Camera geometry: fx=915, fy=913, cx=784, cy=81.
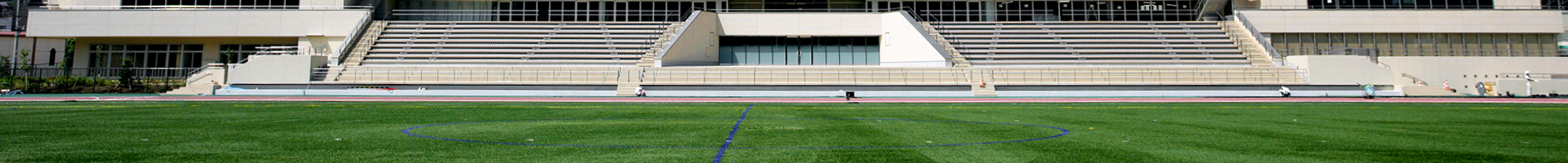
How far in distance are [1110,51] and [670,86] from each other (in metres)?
17.6

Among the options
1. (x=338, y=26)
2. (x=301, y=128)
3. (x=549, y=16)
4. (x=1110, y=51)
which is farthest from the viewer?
(x=549, y=16)

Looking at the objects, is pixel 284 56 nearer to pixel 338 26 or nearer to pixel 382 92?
pixel 382 92

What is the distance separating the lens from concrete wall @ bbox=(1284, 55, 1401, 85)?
28.8 m

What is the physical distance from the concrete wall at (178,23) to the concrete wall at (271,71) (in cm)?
997

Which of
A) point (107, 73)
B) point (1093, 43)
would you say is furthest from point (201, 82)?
point (1093, 43)

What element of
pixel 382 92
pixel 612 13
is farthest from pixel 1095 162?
pixel 612 13

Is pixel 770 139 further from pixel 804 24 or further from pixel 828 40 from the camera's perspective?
pixel 828 40

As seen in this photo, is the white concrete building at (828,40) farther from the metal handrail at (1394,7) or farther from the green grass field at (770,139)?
the green grass field at (770,139)

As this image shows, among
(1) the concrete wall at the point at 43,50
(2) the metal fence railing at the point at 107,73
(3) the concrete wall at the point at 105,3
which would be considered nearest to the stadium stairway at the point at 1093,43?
(3) the concrete wall at the point at 105,3

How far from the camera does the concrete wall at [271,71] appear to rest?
2859 centimetres

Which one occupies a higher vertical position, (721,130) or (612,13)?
(612,13)

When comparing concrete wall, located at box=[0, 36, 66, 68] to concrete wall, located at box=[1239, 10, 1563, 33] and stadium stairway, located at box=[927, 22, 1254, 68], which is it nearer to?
stadium stairway, located at box=[927, 22, 1254, 68]

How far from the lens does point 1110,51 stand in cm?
3478

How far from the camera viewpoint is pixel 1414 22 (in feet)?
126
